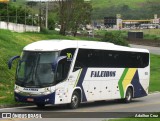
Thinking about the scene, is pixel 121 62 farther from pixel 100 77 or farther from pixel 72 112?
pixel 72 112

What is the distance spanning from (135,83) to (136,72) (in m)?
0.68

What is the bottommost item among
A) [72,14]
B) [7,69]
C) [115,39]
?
[115,39]

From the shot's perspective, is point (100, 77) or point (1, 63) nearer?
point (100, 77)

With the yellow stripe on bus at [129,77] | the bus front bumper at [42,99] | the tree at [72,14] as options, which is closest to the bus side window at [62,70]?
the bus front bumper at [42,99]

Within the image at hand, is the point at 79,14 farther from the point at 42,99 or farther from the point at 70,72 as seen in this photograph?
the point at 42,99

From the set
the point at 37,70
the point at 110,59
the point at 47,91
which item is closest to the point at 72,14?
the point at 110,59

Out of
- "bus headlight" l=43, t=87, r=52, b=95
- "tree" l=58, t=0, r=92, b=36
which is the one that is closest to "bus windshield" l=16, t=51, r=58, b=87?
"bus headlight" l=43, t=87, r=52, b=95

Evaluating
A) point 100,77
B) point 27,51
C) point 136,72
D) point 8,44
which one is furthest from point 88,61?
point 8,44

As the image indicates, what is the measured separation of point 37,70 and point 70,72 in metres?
1.71

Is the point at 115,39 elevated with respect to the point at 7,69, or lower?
lower

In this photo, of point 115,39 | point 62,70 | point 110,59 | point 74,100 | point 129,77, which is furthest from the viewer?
point 115,39

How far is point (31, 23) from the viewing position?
63.6 m

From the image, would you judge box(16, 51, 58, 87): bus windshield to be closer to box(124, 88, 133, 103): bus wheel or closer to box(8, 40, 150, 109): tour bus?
box(8, 40, 150, 109): tour bus

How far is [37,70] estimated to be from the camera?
22141 millimetres
